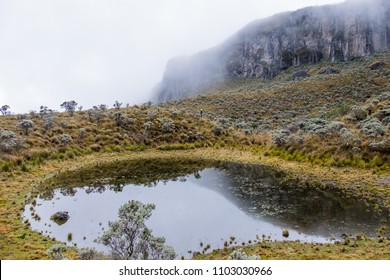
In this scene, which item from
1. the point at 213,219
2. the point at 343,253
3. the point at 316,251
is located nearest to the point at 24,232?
the point at 213,219

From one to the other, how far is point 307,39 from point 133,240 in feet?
505

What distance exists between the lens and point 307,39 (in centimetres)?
14650

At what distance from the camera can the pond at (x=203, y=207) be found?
15.4 m

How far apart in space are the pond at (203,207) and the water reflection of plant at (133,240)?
5.74ft

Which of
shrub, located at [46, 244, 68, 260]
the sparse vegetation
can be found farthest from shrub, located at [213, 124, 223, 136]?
shrub, located at [46, 244, 68, 260]

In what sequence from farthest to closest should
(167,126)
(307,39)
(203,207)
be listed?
(307,39) < (167,126) < (203,207)

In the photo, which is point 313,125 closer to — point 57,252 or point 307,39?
point 57,252

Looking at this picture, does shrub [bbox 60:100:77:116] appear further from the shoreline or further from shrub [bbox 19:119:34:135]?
the shoreline

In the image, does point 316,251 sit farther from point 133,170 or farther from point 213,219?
point 133,170

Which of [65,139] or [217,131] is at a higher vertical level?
[65,139]

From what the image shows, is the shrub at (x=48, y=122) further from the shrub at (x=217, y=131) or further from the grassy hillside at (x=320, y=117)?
the grassy hillside at (x=320, y=117)

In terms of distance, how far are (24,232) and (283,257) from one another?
12.4 m

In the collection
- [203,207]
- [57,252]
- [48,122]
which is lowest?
[203,207]

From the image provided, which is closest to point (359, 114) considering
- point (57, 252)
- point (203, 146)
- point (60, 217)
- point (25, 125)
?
point (203, 146)
